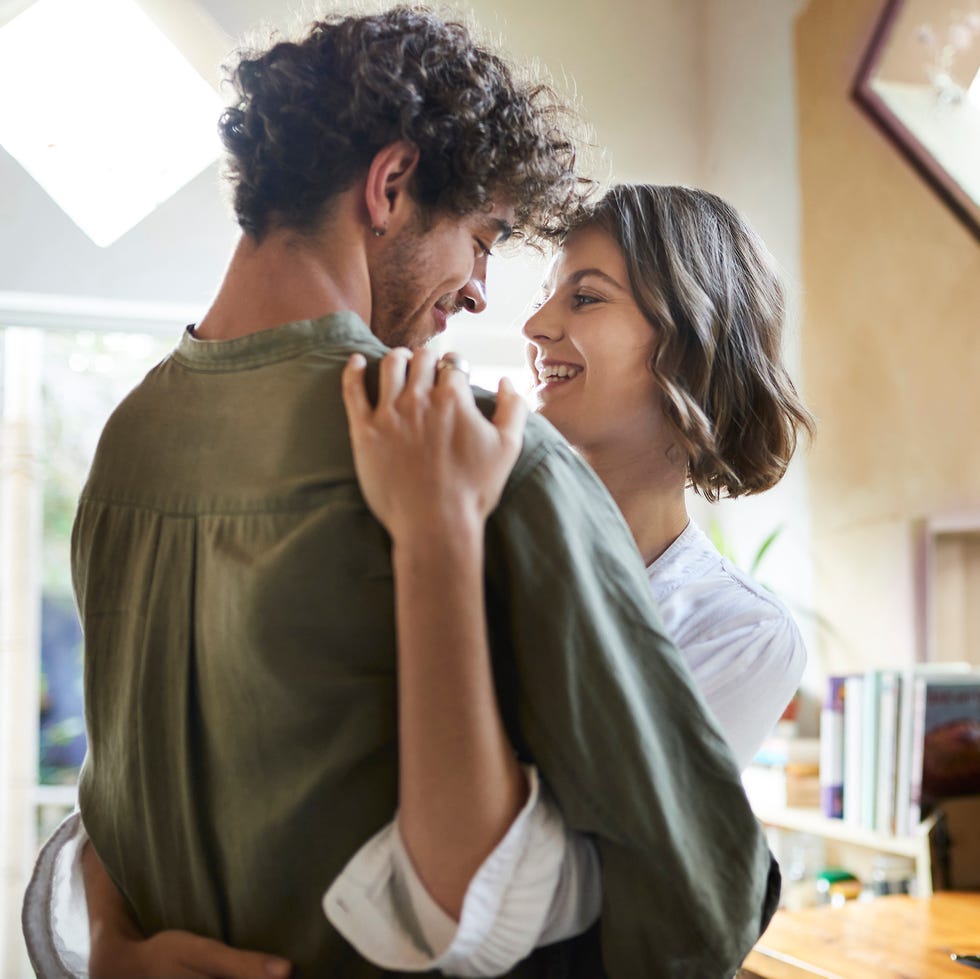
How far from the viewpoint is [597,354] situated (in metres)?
1.61

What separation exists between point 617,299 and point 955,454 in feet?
4.53

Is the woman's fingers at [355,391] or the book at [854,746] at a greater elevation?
the woman's fingers at [355,391]

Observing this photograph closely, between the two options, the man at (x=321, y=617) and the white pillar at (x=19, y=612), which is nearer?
the man at (x=321, y=617)

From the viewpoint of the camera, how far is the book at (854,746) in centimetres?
252

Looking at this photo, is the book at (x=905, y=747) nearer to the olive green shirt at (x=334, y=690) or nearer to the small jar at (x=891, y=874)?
the small jar at (x=891, y=874)

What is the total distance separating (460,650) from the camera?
827 millimetres

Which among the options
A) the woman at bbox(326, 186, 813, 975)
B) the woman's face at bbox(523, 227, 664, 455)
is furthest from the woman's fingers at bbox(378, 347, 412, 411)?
the woman's face at bbox(523, 227, 664, 455)

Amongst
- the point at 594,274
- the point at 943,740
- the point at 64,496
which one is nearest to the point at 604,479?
the point at 594,274

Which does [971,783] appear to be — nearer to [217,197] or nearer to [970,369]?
[970,369]

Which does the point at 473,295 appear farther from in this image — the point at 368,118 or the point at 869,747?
the point at 869,747

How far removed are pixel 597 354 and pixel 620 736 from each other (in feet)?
2.77

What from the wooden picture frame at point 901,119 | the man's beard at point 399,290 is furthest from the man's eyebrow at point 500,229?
the wooden picture frame at point 901,119

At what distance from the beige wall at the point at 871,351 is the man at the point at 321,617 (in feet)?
6.39

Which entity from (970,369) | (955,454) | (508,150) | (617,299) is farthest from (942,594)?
(508,150)
